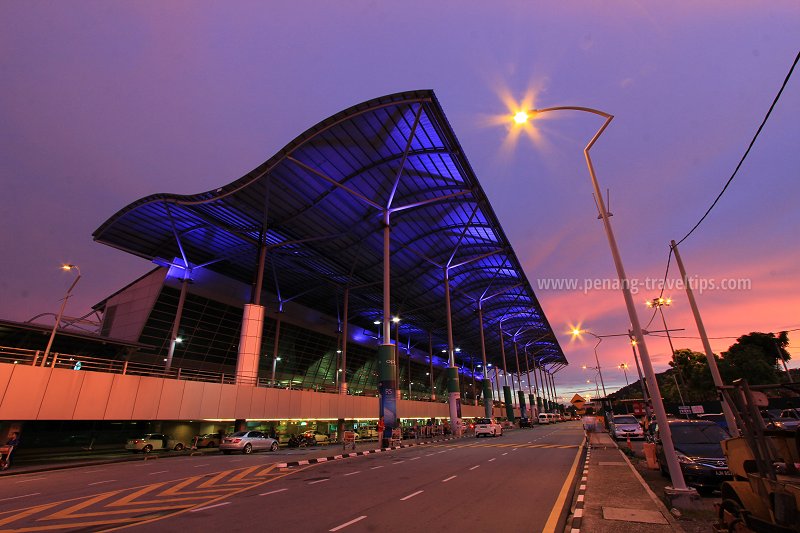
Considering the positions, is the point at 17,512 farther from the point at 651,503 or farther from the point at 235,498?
the point at 651,503

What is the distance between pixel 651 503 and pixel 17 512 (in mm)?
13908

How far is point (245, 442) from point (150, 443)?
7.06 meters

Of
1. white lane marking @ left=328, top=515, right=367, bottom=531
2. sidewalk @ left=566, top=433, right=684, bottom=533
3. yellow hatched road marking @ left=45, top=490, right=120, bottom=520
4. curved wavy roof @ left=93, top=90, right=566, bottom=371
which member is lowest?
yellow hatched road marking @ left=45, top=490, right=120, bottom=520

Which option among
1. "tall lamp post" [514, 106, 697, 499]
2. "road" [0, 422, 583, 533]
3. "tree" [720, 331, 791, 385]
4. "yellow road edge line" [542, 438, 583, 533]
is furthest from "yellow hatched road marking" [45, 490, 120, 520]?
"tree" [720, 331, 791, 385]

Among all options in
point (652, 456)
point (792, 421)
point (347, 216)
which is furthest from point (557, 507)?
point (347, 216)

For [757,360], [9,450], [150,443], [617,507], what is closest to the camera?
[617,507]

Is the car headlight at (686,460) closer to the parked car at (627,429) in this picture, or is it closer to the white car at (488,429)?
the parked car at (627,429)

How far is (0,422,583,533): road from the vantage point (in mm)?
7605

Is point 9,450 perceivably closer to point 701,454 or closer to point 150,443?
point 150,443

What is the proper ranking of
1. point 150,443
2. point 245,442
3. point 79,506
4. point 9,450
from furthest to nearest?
point 150,443, point 245,442, point 9,450, point 79,506

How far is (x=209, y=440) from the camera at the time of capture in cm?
3106

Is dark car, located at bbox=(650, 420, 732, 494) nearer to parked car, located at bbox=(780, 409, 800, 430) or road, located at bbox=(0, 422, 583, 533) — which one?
parked car, located at bbox=(780, 409, 800, 430)

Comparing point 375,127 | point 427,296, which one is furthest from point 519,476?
point 427,296

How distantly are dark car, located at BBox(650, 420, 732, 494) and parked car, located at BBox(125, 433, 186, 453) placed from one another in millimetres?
28958
